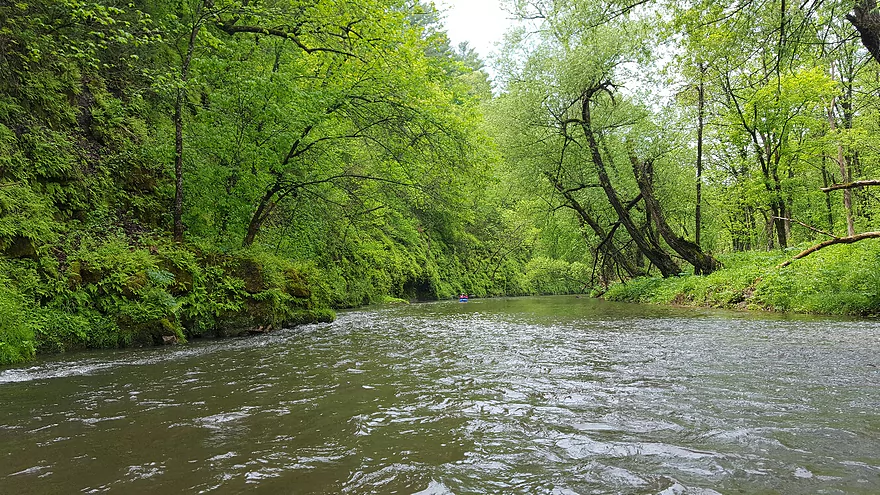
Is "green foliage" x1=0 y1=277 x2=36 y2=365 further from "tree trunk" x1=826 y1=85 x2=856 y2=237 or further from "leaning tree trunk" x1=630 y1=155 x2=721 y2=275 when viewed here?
"tree trunk" x1=826 y1=85 x2=856 y2=237

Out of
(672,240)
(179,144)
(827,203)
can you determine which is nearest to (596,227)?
(672,240)

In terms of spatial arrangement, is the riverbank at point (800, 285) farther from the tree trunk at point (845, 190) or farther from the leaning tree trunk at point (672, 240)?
the tree trunk at point (845, 190)

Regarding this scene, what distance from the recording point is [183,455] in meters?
3.21

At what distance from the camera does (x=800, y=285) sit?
1197 centimetres

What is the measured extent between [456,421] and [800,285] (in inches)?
473

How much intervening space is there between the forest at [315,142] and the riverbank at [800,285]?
65 millimetres

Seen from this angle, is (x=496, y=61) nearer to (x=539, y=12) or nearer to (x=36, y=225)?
(x=539, y=12)

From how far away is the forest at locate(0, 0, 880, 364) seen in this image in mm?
8086

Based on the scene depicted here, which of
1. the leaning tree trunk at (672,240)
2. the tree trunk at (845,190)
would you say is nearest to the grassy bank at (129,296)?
the leaning tree trunk at (672,240)

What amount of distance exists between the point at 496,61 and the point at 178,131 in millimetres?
12701

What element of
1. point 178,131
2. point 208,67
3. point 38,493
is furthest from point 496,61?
point 38,493

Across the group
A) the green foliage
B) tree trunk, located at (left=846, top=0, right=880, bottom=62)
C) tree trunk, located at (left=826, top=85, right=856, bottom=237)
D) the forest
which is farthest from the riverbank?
the green foliage

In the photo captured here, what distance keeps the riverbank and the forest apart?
2.6 inches

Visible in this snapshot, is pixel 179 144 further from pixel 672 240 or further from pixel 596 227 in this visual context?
pixel 596 227
